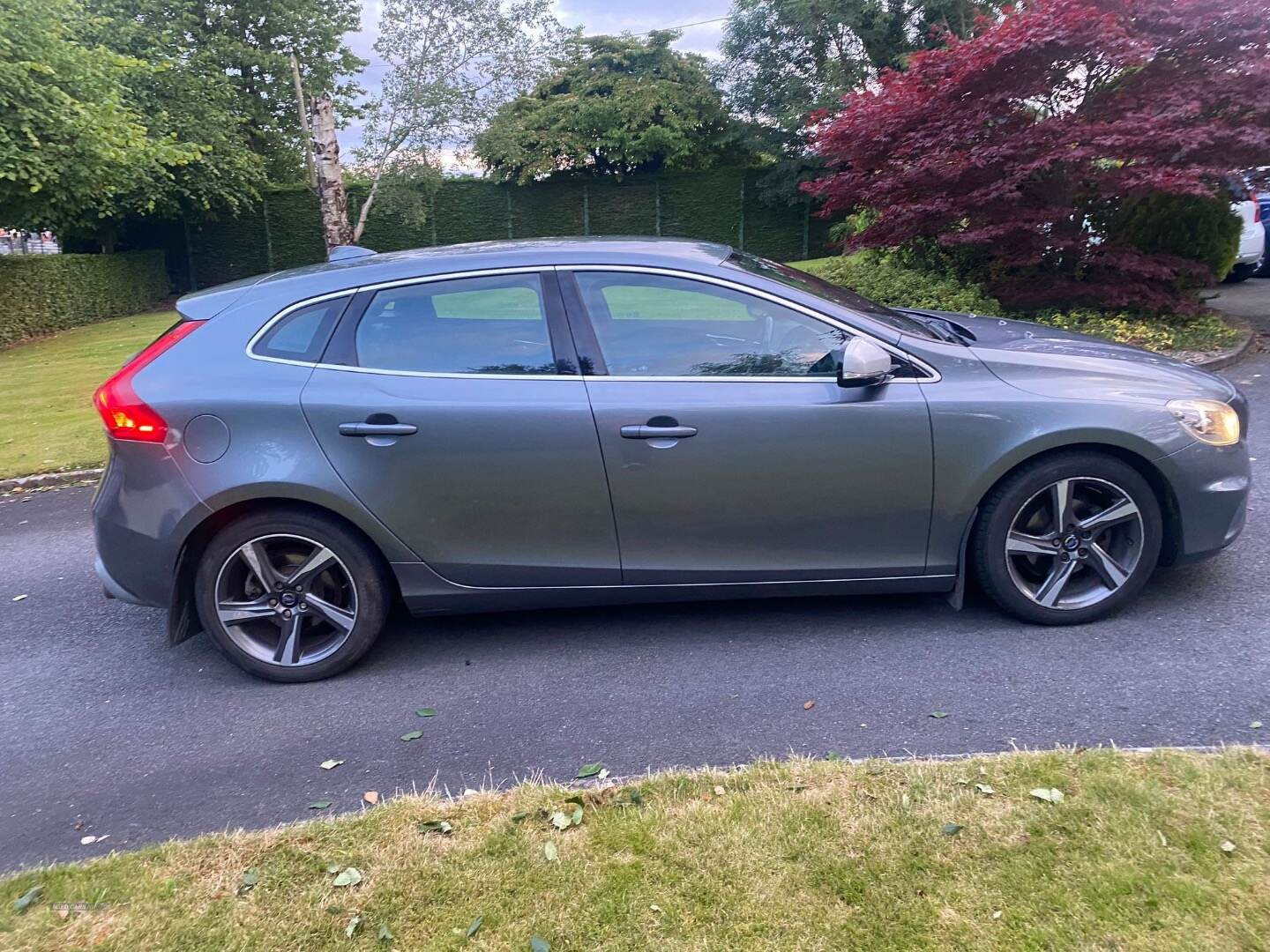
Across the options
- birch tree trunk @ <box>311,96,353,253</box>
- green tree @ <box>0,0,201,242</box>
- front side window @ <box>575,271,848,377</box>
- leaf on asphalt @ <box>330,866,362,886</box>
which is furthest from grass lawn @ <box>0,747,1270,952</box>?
green tree @ <box>0,0,201,242</box>

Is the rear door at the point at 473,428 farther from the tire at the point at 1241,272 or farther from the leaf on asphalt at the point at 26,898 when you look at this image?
the tire at the point at 1241,272

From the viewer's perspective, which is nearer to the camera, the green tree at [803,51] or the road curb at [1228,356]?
the road curb at [1228,356]

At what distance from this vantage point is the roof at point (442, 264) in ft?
13.2

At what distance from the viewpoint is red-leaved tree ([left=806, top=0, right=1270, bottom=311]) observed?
895 centimetres

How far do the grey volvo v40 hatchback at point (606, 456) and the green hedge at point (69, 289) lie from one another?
17525mm

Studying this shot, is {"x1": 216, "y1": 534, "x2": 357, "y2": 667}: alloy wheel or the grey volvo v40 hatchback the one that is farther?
{"x1": 216, "y1": 534, "x2": 357, "y2": 667}: alloy wheel

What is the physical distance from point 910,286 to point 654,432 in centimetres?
816

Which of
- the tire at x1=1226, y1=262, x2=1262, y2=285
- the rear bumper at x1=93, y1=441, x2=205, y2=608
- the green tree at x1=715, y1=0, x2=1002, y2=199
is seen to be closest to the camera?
the rear bumper at x1=93, y1=441, x2=205, y2=608

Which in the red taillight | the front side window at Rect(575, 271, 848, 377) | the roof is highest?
the roof

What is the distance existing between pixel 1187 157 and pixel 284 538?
925 cm

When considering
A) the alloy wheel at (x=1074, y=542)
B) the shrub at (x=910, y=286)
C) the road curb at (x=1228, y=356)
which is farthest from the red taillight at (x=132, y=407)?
the road curb at (x=1228, y=356)

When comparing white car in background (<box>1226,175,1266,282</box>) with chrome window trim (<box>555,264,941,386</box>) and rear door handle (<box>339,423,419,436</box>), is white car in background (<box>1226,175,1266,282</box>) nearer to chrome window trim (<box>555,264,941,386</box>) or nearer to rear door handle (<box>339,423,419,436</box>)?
chrome window trim (<box>555,264,941,386</box>)

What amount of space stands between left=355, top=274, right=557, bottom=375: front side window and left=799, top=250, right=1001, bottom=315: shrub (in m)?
6.53

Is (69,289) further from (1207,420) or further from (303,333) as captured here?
(1207,420)
